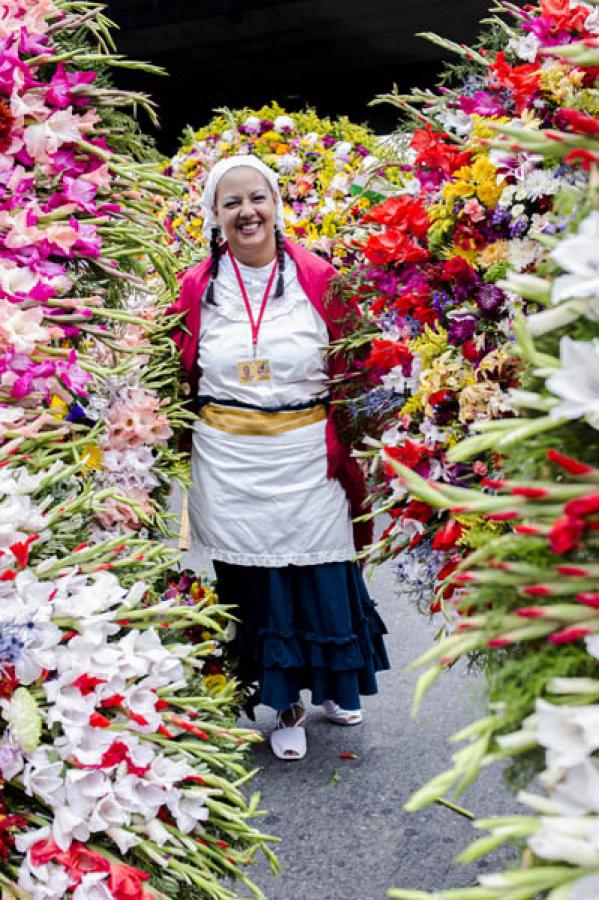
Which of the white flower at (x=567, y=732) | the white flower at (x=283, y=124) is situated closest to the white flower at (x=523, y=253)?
the white flower at (x=567, y=732)

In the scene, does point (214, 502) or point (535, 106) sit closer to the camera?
point (535, 106)

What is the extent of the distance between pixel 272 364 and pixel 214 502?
42cm

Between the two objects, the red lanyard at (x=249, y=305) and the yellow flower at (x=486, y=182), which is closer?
the yellow flower at (x=486, y=182)

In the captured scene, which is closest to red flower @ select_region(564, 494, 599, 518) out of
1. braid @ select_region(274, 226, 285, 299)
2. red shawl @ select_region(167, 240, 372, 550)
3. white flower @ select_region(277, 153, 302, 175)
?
red shawl @ select_region(167, 240, 372, 550)

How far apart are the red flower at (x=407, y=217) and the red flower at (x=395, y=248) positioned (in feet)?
0.05

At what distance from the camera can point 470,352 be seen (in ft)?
6.79

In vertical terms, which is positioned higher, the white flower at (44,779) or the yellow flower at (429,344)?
the yellow flower at (429,344)

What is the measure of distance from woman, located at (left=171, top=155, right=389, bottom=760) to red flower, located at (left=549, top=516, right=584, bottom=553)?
199 centimetres

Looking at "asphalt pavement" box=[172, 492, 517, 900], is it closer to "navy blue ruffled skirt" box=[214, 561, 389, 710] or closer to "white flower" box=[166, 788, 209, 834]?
"navy blue ruffled skirt" box=[214, 561, 389, 710]

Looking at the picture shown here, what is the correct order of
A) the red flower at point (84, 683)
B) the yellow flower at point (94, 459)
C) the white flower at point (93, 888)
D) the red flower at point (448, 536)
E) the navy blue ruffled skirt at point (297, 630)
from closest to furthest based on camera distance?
the white flower at point (93, 888) → the red flower at point (84, 683) → the red flower at point (448, 536) → the yellow flower at point (94, 459) → the navy blue ruffled skirt at point (297, 630)

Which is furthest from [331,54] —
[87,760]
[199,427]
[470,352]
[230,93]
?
[87,760]

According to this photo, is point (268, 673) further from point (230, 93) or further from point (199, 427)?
point (230, 93)

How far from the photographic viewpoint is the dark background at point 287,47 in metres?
10.9

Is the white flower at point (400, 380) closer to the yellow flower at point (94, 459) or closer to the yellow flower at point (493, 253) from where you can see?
the yellow flower at point (493, 253)
